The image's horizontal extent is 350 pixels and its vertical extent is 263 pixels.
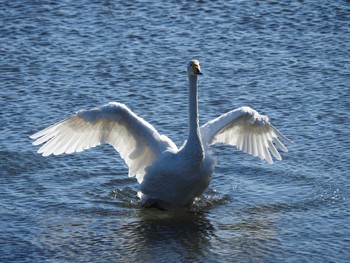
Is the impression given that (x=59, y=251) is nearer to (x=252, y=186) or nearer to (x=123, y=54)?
(x=252, y=186)

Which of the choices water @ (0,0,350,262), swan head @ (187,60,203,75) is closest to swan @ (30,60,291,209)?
swan head @ (187,60,203,75)

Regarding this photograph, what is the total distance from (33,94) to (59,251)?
4988mm

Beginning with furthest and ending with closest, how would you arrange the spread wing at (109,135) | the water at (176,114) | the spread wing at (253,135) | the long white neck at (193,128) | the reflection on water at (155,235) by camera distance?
1. the spread wing at (253,135)
2. the spread wing at (109,135)
3. the long white neck at (193,128)
4. the water at (176,114)
5. the reflection on water at (155,235)

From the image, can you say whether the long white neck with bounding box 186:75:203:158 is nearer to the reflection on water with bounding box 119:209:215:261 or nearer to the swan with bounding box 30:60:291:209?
the swan with bounding box 30:60:291:209

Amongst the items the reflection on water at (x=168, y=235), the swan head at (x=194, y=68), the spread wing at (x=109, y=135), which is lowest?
the reflection on water at (x=168, y=235)

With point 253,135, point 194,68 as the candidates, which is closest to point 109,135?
point 194,68

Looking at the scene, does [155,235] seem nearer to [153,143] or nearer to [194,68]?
[153,143]

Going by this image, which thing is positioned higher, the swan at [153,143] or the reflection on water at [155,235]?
the swan at [153,143]

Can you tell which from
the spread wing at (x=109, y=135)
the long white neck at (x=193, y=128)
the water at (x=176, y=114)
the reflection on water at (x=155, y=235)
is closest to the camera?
the reflection on water at (x=155, y=235)

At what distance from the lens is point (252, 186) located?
12398mm


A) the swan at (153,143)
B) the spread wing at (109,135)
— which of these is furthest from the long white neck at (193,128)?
the spread wing at (109,135)

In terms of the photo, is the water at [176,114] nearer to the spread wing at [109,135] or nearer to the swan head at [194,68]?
the spread wing at [109,135]

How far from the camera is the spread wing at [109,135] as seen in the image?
11805 mm

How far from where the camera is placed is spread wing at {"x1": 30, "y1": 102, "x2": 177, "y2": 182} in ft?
38.7
